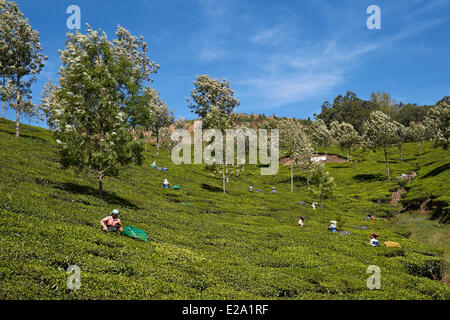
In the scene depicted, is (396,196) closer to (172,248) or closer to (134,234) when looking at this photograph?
(172,248)

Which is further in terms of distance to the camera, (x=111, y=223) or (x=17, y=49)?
(x=17, y=49)

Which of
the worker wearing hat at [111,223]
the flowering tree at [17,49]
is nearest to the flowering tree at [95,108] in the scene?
the worker wearing hat at [111,223]

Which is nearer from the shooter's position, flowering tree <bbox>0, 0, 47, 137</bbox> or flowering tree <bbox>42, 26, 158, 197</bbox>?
flowering tree <bbox>42, 26, 158, 197</bbox>

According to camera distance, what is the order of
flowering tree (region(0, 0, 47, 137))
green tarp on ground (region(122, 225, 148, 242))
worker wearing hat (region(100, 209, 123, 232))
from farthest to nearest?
flowering tree (region(0, 0, 47, 137)) < green tarp on ground (region(122, 225, 148, 242)) < worker wearing hat (region(100, 209, 123, 232))

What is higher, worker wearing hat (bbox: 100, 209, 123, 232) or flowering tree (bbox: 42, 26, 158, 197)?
flowering tree (bbox: 42, 26, 158, 197)

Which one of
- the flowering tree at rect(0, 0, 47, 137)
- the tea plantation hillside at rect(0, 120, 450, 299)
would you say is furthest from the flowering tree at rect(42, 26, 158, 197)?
the flowering tree at rect(0, 0, 47, 137)

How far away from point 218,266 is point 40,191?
18642 mm

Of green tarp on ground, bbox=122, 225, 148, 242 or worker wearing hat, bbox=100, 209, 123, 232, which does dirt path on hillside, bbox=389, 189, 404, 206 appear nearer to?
green tarp on ground, bbox=122, 225, 148, 242

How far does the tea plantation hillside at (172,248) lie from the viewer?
14.7m

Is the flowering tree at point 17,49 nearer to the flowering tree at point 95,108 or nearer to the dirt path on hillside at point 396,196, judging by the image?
the flowering tree at point 95,108

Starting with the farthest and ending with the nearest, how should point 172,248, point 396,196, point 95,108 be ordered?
point 396,196 < point 95,108 < point 172,248

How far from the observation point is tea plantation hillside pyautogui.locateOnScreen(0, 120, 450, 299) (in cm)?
1471

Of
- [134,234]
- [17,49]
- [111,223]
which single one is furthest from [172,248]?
[17,49]

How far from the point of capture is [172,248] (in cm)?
2244
